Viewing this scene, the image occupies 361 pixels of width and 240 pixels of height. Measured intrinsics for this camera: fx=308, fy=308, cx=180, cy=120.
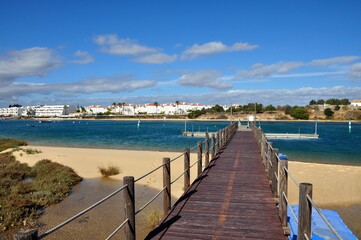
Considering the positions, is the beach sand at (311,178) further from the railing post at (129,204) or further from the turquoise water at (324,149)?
the railing post at (129,204)

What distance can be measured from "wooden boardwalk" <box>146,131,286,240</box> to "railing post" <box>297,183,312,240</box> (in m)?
1.11

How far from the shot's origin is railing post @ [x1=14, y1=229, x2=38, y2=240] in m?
2.42

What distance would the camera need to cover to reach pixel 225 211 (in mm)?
6434

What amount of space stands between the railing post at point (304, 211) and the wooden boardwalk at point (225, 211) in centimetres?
111

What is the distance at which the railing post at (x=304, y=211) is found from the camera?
3852 millimetres

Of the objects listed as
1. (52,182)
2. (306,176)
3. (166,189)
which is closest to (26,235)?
(166,189)

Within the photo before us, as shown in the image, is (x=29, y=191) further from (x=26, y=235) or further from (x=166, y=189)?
(x=26, y=235)

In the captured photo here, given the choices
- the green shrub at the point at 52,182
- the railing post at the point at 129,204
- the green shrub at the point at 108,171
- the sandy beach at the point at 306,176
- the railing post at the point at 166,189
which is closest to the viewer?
the railing post at the point at 129,204

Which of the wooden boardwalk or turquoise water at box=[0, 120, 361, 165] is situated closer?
the wooden boardwalk

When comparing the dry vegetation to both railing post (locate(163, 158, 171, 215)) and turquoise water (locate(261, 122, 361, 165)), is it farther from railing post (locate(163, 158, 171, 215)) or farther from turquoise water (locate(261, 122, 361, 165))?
turquoise water (locate(261, 122, 361, 165))

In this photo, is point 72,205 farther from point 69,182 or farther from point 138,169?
point 138,169

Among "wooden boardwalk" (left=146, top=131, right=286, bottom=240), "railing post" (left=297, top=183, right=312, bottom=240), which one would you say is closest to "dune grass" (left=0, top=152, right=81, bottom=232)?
"wooden boardwalk" (left=146, top=131, right=286, bottom=240)

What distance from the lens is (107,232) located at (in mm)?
9766

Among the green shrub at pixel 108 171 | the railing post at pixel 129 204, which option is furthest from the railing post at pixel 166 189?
the green shrub at pixel 108 171
